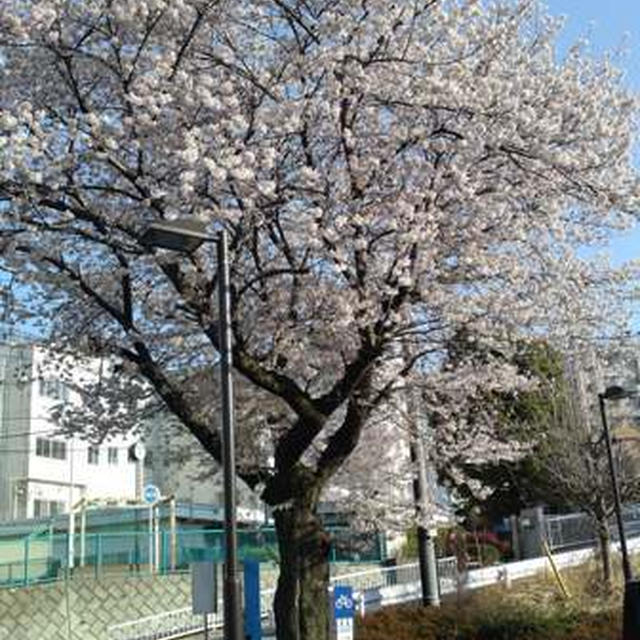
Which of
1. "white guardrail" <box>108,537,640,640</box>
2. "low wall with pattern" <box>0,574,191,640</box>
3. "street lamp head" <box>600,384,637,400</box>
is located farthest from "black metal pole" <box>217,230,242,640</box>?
"street lamp head" <box>600,384,637,400</box>

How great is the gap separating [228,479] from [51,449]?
38.7 metres

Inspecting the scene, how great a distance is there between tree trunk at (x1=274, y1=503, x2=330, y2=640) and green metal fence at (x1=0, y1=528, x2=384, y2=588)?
32.1 ft

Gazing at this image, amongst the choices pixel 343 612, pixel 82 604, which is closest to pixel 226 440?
pixel 343 612

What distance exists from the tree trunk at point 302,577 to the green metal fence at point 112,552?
32.1 feet

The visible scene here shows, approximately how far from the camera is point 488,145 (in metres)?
11.1

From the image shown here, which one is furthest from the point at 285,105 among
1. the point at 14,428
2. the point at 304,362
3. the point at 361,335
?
the point at 14,428

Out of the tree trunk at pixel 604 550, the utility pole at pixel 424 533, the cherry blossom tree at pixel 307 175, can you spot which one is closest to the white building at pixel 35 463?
the tree trunk at pixel 604 550

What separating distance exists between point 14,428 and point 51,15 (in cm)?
3680

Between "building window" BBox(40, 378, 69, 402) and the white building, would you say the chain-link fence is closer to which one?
"building window" BBox(40, 378, 69, 402)

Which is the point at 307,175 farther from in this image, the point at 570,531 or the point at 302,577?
the point at 570,531

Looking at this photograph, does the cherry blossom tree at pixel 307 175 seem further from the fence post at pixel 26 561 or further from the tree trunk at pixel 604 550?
the tree trunk at pixel 604 550

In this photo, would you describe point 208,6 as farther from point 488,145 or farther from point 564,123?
Answer: point 564,123

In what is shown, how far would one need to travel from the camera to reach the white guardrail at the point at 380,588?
18.9 meters

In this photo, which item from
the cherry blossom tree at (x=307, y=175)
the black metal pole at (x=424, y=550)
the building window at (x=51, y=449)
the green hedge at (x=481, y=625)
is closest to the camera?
the cherry blossom tree at (x=307, y=175)
